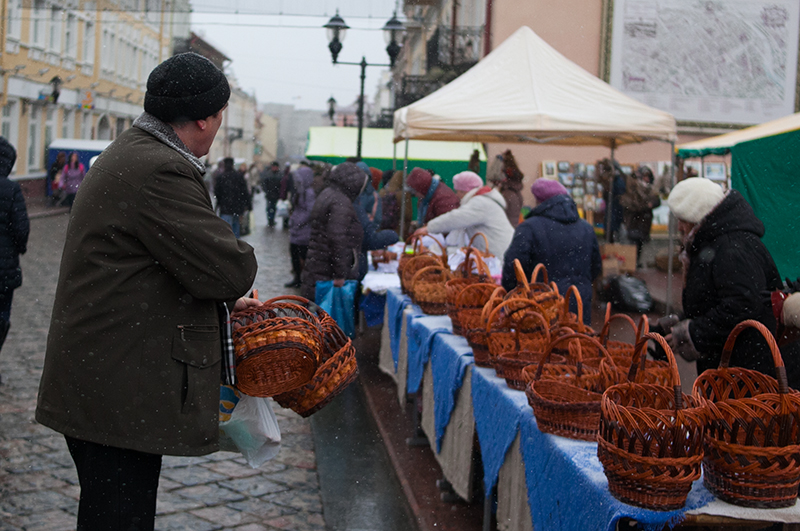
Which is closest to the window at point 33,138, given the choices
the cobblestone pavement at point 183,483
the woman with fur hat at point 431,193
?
the woman with fur hat at point 431,193

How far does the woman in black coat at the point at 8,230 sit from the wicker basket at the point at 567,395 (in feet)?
12.6

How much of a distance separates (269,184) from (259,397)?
752 inches

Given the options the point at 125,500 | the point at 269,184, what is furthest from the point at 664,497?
the point at 269,184

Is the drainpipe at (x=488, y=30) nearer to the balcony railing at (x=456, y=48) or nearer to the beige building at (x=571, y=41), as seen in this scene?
the beige building at (x=571, y=41)

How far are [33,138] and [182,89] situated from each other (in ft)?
102

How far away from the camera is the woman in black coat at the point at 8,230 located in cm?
514

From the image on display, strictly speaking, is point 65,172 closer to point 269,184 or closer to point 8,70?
point 8,70

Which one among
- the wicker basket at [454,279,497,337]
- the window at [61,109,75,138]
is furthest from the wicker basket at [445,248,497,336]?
the window at [61,109,75,138]

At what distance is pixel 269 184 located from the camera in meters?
21.2

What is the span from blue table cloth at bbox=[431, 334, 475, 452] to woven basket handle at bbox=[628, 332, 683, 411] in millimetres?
1356

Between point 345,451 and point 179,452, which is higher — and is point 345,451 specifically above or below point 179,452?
below

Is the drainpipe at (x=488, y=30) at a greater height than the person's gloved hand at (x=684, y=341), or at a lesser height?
greater

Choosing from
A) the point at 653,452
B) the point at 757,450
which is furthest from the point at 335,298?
the point at 757,450

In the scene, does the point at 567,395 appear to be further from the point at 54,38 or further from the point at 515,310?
the point at 54,38
